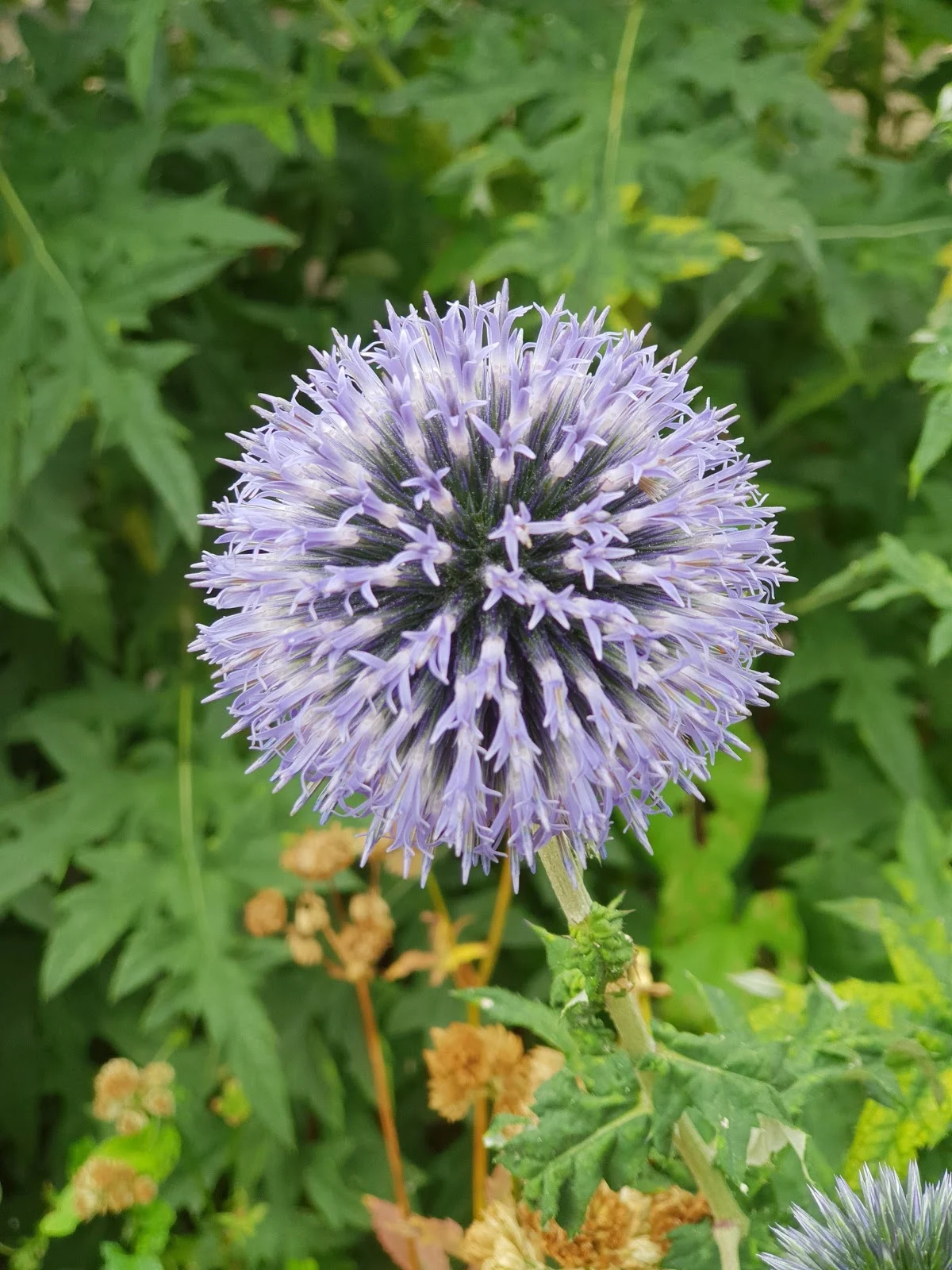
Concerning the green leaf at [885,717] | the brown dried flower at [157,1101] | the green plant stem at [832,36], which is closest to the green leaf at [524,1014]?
the brown dried flower at [157,1101]

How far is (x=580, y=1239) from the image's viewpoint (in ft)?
1.68

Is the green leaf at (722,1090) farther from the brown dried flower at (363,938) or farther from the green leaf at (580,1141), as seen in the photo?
the brown dried flower at (363,938)

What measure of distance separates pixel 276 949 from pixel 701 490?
0.59 metres

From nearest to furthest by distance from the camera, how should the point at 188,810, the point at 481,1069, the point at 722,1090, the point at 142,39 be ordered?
the point at 722,1090 → the point at 481,1069 → the point at 142,39 → the point at 188,810

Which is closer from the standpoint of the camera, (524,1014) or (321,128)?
(524,1014)

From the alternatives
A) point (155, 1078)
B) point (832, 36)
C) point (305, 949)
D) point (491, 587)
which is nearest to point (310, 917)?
point (305, 949)

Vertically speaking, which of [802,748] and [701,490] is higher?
[802,748]

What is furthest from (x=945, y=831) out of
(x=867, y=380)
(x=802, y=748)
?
(x=867, y=380)

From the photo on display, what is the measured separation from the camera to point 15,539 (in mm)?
1057

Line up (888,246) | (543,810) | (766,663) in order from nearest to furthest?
(543,810) < (888,246) < (766,663)

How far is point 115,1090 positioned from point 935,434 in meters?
0.67

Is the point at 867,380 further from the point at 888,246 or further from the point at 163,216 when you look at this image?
the point at 163,216

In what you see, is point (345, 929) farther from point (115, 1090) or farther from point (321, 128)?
point (321, 128)

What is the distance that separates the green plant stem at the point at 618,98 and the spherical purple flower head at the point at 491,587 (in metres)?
0.49
